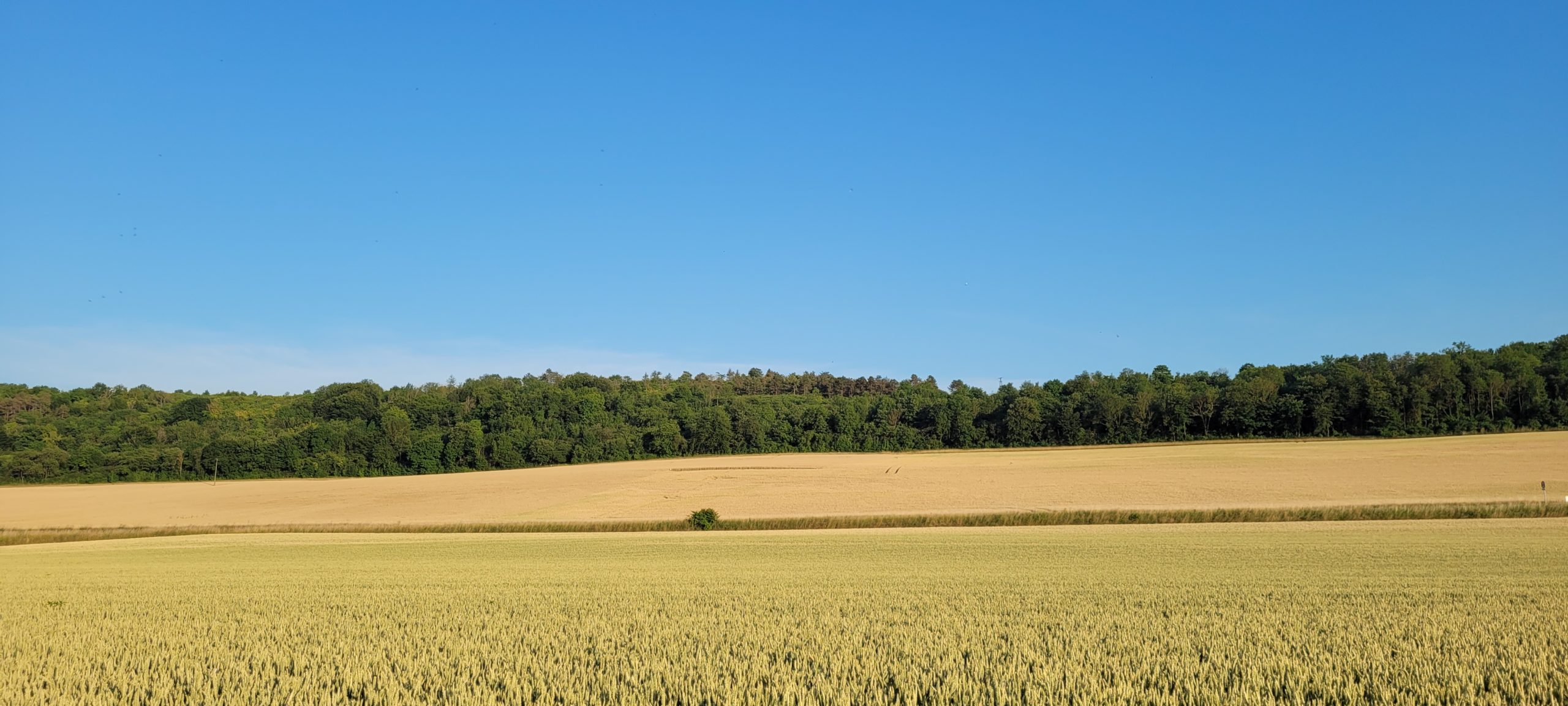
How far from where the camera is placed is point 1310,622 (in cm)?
1101

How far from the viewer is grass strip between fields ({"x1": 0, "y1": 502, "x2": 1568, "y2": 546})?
3669 cm

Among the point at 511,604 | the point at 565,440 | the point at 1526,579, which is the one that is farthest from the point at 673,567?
the point at 565,440

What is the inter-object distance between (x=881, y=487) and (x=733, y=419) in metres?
37.4

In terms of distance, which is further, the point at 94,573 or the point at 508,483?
the point at 508,483

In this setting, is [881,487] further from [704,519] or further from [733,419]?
[733,419]

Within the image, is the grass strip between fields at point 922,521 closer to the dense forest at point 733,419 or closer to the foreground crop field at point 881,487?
the foreground crop field at point 881,487

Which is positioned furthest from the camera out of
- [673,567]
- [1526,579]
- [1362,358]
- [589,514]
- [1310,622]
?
[1362,358]

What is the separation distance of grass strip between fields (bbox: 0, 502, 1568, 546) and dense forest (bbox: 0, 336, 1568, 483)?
116 ft

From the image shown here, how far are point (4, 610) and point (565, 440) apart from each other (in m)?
71.5

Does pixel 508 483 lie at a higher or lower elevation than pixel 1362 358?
lower

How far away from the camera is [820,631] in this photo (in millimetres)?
10484

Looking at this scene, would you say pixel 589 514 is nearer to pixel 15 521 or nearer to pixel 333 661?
pixel 15 521

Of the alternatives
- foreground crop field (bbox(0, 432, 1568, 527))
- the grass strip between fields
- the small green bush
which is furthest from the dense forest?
the small green bush

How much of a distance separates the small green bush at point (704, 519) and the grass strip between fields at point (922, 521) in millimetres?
256
